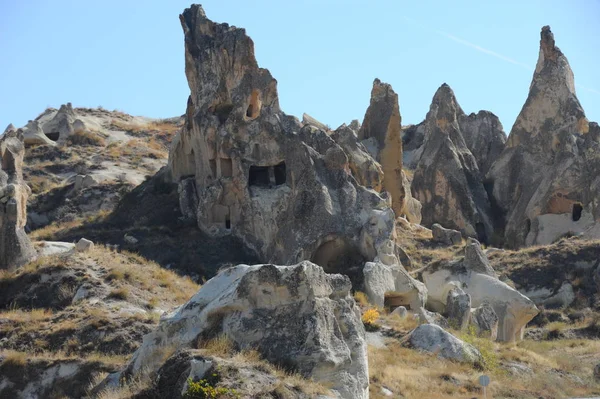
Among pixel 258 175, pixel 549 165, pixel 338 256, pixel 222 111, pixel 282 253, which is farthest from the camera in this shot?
pixel 549 165

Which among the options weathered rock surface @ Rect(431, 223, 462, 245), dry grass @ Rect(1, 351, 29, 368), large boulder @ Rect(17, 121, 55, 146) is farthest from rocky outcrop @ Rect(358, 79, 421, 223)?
dry grass @ Rect(1, 351, 29, 368)

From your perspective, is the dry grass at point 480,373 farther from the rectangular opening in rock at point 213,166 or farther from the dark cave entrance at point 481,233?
the dark cave entrance at point 481,233

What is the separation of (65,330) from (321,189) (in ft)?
44.0

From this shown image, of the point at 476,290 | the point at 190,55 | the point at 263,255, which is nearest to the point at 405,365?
the point at 476,290

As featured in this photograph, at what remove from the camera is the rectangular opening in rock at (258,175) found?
126 feet

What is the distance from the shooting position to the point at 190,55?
44.8 metres

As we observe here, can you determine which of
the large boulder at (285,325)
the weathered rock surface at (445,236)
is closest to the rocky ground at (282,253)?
the large boulder at (285,325)

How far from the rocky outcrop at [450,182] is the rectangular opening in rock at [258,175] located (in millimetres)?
12754

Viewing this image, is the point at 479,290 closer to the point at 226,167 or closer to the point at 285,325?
the point at 226,167

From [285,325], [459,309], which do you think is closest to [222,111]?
[459,309]

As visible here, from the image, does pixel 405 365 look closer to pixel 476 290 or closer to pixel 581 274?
pixel 476 290

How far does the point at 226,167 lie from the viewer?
128ft

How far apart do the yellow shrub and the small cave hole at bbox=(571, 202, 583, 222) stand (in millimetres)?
21440

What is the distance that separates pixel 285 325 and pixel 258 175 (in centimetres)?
2454
